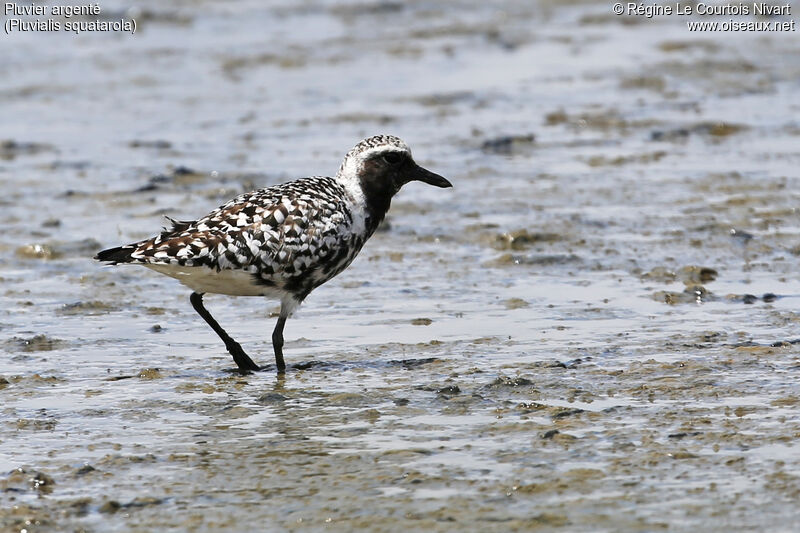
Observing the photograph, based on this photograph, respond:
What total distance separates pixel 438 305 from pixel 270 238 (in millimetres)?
1787

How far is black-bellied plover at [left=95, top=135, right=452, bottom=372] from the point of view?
26.2ft

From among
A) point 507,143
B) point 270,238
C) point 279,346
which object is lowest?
point 279,346

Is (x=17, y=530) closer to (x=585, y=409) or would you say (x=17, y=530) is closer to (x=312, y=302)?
(x=585, y=409)

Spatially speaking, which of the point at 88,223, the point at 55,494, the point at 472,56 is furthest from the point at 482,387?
the point at 472,56

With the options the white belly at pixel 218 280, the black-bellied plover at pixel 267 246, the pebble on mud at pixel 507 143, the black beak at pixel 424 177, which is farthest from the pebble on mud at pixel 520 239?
the pebble on mud at pixel 507 143

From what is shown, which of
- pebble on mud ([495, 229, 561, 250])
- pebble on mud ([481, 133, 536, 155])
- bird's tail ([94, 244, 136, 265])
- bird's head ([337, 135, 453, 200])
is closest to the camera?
bird's tail ([94, 244, 136, 265])

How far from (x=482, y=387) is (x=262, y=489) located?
186cm

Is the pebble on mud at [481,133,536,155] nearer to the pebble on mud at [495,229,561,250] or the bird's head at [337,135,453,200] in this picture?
the pebble on mud at [495,229,561,250]

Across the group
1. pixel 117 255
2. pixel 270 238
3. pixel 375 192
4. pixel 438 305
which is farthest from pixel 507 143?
pixel 117 255

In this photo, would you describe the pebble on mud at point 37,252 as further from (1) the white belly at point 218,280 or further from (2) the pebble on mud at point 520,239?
(2) the pebble on mud at point 520,239

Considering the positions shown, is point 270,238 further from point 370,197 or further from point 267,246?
point 370,197

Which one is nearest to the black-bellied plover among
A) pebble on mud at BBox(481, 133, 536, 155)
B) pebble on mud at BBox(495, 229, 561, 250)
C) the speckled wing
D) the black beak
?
the speckled wing

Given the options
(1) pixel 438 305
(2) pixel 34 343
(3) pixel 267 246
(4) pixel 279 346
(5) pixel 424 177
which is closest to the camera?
(3) pixel 267 246

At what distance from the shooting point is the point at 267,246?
8.14 m
